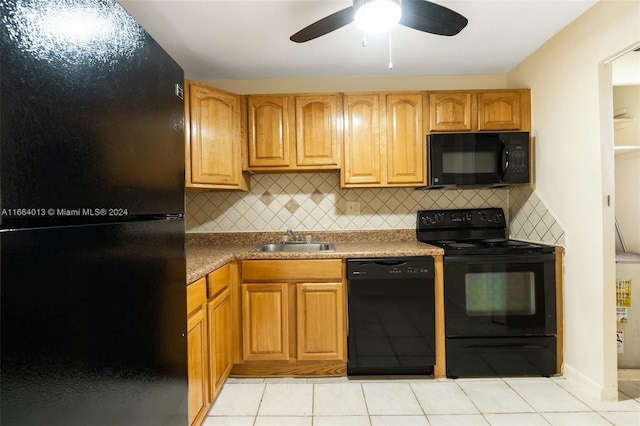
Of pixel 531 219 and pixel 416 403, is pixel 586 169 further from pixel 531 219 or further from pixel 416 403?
pixel 416 403

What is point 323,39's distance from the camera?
213 centimetres

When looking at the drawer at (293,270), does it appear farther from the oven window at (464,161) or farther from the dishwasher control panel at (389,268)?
the oven window at (464,161)

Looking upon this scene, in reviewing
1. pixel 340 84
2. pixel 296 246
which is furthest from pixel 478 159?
pixel 296 246

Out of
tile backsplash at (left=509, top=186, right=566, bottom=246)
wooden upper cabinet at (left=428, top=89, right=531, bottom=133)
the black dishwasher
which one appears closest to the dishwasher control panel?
the black dishwasher

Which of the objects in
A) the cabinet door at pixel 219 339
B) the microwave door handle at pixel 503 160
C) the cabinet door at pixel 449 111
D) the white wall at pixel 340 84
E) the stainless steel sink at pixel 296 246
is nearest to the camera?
the cabinet door at pixel 219 339

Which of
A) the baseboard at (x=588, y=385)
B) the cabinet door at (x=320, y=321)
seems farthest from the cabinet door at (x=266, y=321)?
the baseboard at (x=588, y=385)

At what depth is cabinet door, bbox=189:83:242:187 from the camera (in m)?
2.19

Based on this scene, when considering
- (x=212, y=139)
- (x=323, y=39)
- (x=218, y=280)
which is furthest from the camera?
(x=212, y=139)

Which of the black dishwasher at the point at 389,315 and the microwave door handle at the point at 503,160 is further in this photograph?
the microwave door handle at the point at 503,160

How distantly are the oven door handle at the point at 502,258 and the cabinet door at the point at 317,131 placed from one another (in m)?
1.13

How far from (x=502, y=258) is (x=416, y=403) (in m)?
1.10

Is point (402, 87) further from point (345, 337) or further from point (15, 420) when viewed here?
point (15, 420)

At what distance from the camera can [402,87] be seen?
2764 mm

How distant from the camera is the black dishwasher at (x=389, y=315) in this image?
2.16 meters
